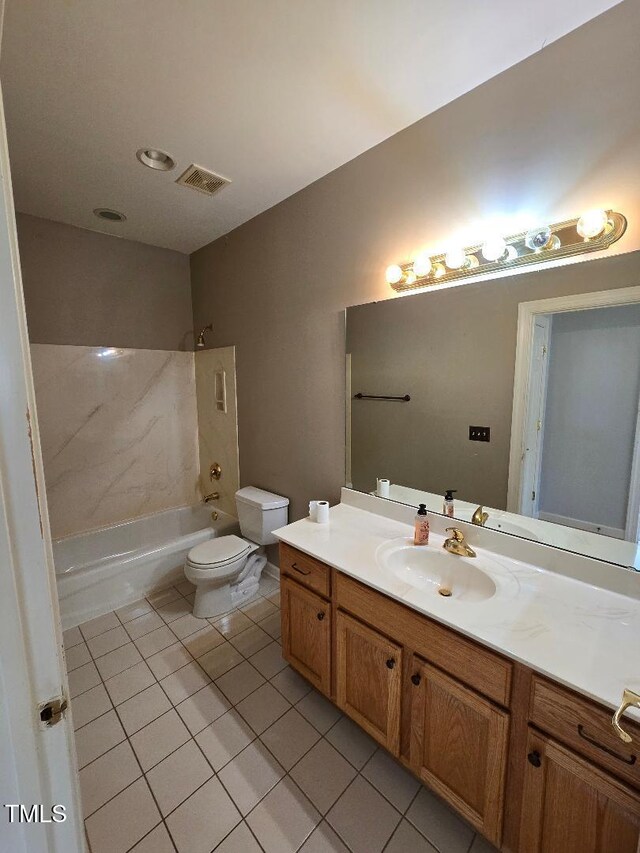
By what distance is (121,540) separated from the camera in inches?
110

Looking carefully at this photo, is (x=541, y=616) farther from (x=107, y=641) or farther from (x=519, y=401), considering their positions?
(x=107, y=641)

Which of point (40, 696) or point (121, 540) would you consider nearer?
point (40, 696)

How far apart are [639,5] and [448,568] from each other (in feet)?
6.28

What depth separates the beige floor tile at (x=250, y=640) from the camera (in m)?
1.95

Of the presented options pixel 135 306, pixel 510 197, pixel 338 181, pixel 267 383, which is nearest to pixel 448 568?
pixel 510 197

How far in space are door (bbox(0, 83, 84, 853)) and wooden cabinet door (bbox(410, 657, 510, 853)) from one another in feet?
3.17

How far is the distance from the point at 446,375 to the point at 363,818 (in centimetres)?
169

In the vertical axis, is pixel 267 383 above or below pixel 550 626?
above

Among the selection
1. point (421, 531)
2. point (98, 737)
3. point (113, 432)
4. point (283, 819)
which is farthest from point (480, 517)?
point (113, 432)

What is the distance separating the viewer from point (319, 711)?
160 centimetres

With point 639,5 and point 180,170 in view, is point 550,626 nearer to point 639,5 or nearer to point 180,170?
point 639,5

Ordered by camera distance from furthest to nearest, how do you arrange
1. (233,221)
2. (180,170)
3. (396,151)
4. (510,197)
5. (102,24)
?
(233,221) → (180,170) → (396,151) → (510,197) → (102,24)

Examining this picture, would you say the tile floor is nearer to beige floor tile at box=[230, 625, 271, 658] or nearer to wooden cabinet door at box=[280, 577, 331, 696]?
beige floor tile at box=[230, 625, 271, 658]

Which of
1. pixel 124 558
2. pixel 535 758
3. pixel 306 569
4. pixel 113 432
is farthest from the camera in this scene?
pixel 113 432
